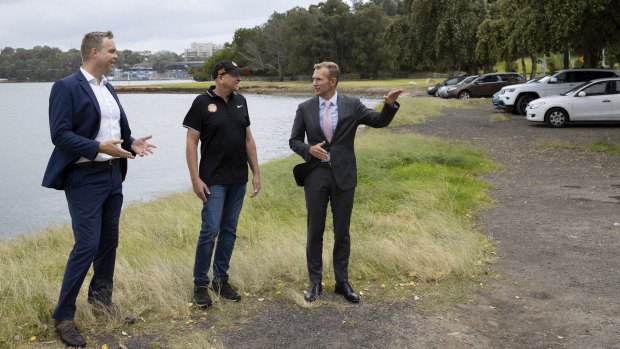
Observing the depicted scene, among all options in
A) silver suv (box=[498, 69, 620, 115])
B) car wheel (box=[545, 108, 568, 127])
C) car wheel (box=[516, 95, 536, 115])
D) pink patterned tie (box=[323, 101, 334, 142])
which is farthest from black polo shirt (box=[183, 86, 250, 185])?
car wheel (box=[516, 95, 536, 115])

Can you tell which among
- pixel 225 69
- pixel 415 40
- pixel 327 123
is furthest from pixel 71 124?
pixel 415 40

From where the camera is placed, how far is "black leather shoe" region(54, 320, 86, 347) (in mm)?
4594

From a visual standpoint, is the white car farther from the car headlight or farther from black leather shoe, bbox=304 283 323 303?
black leather shoe, bbox=304 283 323 303

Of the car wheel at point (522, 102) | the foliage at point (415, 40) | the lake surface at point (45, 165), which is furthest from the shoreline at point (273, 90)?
the car wheel at point (522, 102)

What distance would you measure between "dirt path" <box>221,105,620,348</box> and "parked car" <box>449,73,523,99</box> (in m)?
30.2

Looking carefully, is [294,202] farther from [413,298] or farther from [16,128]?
[16,128]

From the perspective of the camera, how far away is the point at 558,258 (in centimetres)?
690

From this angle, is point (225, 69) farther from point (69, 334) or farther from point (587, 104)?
point (587, 104)

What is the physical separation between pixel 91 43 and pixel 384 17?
3498 inches

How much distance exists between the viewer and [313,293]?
5.59 meters

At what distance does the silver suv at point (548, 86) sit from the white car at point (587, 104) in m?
4.22

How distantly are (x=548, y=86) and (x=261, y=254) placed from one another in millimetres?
21270

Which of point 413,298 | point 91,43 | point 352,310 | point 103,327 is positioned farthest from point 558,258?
point 91,43

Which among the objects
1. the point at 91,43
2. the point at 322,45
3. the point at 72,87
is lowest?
the point at 72,87
